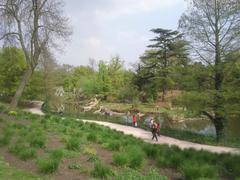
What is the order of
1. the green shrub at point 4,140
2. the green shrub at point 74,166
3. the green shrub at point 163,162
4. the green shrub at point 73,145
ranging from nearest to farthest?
the green shrub at point 74,166 → the green shrub at point 163,162 → the green shrub at point 73,145 → the green shrub at point 4,140

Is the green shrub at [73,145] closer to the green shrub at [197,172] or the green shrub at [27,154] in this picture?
the green shrub at [27,154]

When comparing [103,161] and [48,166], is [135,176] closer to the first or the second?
[103,161]

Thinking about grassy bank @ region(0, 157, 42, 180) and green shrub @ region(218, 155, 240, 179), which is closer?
grassy bank @ region(0, 157, 42, 180)

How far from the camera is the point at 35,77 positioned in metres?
41.3

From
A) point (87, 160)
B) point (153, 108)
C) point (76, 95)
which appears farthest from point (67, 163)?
point (76, 95)

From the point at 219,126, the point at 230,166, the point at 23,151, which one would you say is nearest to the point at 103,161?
the point at 23,151

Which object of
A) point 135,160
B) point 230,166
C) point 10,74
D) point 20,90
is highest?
point 10,74

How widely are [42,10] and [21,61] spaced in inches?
805

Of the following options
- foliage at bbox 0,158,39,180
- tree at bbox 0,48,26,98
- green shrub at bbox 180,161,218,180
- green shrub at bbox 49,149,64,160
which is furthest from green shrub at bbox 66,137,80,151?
tree at bbox 0,48,26,98

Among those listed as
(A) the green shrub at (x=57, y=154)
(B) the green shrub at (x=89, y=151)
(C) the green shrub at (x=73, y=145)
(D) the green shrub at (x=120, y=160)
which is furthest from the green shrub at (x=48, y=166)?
(C) the green shrub at (x=73, y=145)

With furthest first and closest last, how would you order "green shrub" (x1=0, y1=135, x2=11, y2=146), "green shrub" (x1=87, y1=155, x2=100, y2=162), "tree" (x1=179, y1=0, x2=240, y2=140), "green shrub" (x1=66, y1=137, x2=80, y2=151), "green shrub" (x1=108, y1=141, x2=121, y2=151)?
1. "tree" (x1=179, y1=0, x2=240, y2=140)
2. "green shrub" (x1=108, y1=141, x2=121, y2=151)
3. "green shrub" (x1=0, y1=135, x2=11, y2=146)
4. "green shrub" (x1=66, y1=137, x2=80, y2=151)
5. "green shrub" (x1=87, y1=155, x2=100, y2=162)

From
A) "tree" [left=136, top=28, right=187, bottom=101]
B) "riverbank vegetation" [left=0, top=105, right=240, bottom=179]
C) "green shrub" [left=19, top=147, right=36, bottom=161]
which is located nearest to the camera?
"riverbank vegetation" [left=0, top=105, right=240, bottom=179]

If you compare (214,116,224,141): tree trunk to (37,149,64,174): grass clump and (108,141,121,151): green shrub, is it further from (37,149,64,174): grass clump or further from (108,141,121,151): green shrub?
(37,149,64,174): grass clump

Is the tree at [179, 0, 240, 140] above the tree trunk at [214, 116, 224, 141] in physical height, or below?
above
